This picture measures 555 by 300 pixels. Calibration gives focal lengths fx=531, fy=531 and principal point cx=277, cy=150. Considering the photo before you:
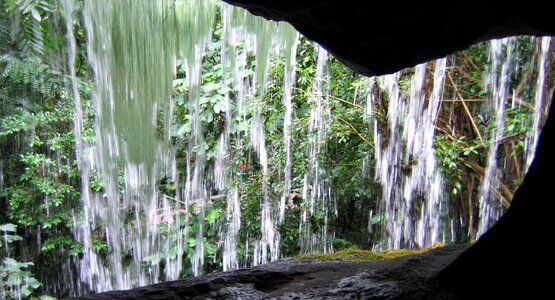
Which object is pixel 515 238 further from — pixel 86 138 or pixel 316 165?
pixel 86 138

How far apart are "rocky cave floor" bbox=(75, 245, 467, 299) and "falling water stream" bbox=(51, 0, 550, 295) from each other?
325 cm

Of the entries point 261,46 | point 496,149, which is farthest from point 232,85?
point 496,149

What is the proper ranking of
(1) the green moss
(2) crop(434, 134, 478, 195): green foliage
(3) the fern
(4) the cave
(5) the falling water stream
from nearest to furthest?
1. (4) the cave
2. (1) the green moss
3. (3) the fern
4. (5) the falling water stream
5. (2) crop(434, 134, 478, 195): green foliage

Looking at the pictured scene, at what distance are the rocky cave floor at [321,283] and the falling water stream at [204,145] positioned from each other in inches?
128

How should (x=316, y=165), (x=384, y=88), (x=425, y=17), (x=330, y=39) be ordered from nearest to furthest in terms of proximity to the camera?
(x=425, y=17), (x=330, y=39), (x=384, y=88), (x=316, y=165)

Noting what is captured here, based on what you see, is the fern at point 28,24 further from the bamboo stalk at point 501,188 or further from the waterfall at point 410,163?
the bamboo stalk at point 501,188

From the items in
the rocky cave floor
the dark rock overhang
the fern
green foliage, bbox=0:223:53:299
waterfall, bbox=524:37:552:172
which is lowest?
green foliage, bbox=0:223:53:299

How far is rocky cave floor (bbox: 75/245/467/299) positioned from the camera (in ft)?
5.30

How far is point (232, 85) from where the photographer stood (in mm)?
6430

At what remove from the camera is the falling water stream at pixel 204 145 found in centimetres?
483

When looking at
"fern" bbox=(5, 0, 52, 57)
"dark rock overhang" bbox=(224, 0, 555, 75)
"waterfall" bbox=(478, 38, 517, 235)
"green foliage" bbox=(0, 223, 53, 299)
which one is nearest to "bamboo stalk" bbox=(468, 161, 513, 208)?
"waterfall" bbox=(478, 38, 517, 235)

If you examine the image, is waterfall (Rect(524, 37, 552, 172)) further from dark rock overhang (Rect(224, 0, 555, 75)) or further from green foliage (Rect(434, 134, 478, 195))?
dark rock overhang (Rect(224, 0, 555, 75))

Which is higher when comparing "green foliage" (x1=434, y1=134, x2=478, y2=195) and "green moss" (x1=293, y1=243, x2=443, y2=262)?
"green foliage" (x1=434, y1=134, x2=478, y2=195)

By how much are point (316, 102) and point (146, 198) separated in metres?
2.30
